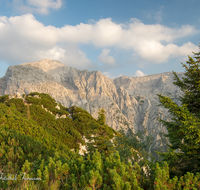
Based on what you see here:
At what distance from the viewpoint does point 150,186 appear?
13.0ft

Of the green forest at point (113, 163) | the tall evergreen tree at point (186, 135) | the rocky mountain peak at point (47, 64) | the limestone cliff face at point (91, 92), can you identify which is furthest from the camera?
the rocky mountain peak at point (47, 64)

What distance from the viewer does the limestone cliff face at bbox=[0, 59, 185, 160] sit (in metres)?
85.1

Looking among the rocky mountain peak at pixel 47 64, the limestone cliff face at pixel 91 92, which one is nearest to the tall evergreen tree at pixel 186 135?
the limestone cliff face at pixel 91 92

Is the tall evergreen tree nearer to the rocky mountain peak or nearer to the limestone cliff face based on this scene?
the limestone cliff face

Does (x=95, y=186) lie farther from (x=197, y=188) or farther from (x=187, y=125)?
(x=187, y=125)

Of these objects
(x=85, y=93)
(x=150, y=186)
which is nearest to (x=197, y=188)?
(x=150, y=186)

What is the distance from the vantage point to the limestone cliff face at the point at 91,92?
8506 centimetres

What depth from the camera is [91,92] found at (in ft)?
383

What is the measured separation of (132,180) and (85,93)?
363 feet

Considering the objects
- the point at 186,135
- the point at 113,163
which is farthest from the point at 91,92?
the point at 113,163

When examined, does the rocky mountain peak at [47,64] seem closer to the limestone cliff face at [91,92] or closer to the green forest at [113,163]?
the limestone cliff face at [91,92]

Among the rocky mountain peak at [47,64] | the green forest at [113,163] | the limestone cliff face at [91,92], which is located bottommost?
the green forest at [113,163]

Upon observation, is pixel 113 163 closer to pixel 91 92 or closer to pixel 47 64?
pixel 91 92

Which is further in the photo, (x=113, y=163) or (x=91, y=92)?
(x=91, y=92)
